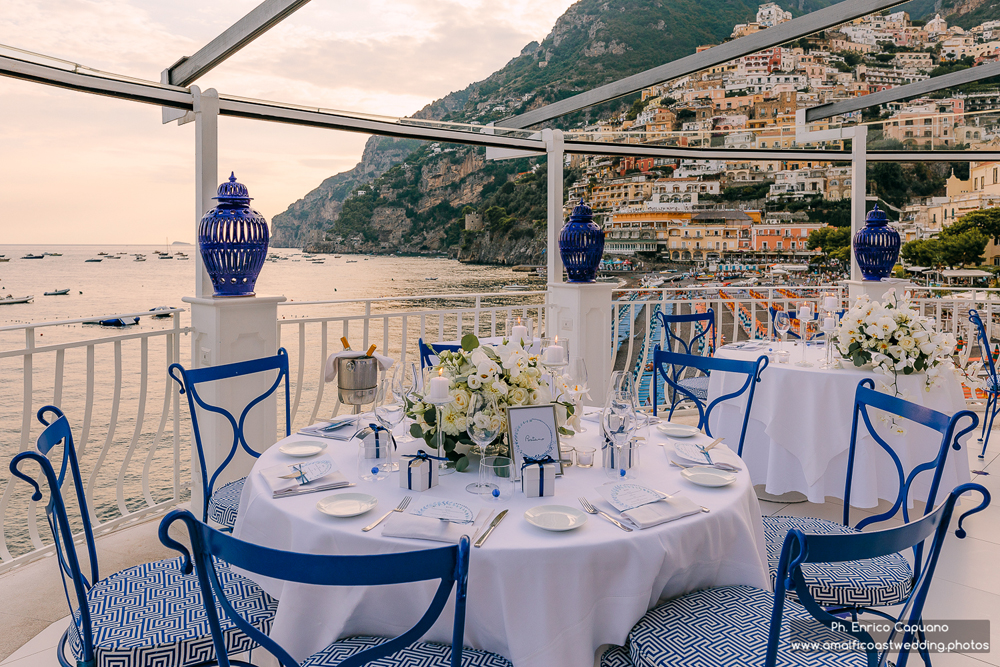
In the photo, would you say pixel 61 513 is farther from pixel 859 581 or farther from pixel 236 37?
pixel 236 37

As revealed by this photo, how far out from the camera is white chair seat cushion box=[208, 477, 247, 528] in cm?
203

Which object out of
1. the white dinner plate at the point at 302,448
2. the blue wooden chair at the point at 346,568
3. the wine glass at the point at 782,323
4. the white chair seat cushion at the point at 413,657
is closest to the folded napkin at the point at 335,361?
the white dinner plate at the point at 302,448

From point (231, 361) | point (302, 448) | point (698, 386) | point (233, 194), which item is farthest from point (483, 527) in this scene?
point (698, 386)

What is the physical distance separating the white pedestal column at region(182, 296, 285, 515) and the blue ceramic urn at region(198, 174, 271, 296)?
102mm

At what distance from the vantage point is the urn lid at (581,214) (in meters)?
4.25

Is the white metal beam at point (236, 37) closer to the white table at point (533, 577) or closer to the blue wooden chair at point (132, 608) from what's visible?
the blue wooden chair at point (132, 608)

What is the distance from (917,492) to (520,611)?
2836 millimetres

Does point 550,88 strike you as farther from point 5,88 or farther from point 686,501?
point 5,88

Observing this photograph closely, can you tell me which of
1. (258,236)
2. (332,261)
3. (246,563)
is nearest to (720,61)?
Result: (258,236)

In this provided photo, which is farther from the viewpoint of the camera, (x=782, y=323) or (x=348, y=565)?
(x=782, y=323)

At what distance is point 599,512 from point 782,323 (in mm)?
4092

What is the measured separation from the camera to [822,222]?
429 inches

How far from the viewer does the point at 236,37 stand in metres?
2.73

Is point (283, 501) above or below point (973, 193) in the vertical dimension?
below
